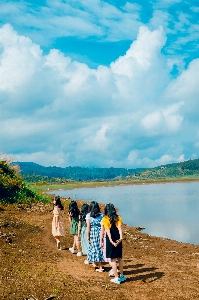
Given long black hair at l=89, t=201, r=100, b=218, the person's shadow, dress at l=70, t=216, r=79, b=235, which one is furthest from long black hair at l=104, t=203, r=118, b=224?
dress at l=70, t=216, r=79, b=235

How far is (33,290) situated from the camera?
10.2 meters

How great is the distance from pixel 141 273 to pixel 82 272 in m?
2.04

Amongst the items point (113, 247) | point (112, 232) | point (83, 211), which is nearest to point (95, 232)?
point (83, 211)

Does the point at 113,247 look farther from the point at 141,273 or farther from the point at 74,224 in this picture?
the point at 74,224

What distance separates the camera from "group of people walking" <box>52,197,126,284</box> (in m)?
10.6

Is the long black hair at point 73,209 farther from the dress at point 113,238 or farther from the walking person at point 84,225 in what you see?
the dress at point 113,238

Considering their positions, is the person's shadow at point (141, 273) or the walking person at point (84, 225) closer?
the person's shadow at point (141, 273)

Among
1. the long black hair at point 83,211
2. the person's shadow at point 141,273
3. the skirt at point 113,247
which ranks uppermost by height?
the long black hair at point 83,211

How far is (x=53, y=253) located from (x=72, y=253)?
84 cm

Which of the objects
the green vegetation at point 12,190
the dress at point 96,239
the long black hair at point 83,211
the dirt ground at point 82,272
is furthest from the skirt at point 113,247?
the green vegetation at point 12,190

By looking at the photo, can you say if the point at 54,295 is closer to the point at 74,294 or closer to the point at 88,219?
the point at 74,294

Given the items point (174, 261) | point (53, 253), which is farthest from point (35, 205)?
point (174, 261)

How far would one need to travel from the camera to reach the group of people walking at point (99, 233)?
10.6 metres

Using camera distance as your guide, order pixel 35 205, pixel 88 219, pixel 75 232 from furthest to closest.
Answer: pixel 35 205 → pixel 75 232 → pixel 88 219
